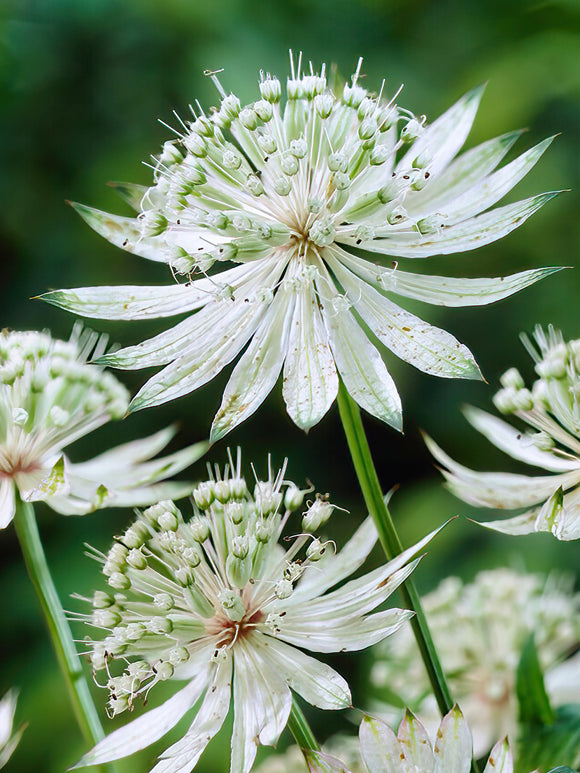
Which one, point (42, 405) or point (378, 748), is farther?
point (42, 405)

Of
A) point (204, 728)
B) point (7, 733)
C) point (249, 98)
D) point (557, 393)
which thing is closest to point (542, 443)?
point (557, 393)

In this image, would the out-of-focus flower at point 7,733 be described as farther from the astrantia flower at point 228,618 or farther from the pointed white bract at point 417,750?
the pointed white bract at point 417,750

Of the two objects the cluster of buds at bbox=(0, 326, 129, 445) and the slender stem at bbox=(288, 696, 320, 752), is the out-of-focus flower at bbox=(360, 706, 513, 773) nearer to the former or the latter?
the slender stem at bbox=(288, 696, 320, 752)

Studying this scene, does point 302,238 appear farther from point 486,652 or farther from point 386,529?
point 486,652

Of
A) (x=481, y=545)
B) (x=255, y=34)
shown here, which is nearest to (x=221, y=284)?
(x=481, y=545)

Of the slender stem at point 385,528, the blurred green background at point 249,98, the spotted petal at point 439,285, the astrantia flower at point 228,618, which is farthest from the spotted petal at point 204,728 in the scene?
the blurred green background at point 249,98

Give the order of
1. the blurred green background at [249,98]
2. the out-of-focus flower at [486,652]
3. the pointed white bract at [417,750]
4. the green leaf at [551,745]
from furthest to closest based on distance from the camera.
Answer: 1. the blurred green background at [249,98]
2. the out-of-focus flower at [486,652]
3. the green leaf at [551,745]
4. the pointed white bract at [417,750]

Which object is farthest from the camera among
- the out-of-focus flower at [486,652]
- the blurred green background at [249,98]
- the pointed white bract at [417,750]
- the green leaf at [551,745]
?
the blurred green background at [249,98]
